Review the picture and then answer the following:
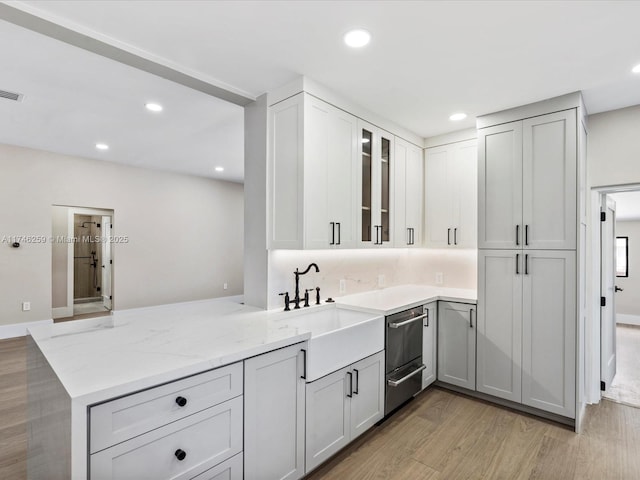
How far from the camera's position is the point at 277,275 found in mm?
2762

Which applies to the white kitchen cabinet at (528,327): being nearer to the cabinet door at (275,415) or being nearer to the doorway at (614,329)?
the doorway at (614,329)

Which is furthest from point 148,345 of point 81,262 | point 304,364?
point 81,262

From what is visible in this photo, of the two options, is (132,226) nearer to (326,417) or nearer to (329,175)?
(329,175)

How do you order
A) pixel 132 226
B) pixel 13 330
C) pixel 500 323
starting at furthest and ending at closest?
pixel 132 226, pixel 13 330, pixel 500 323

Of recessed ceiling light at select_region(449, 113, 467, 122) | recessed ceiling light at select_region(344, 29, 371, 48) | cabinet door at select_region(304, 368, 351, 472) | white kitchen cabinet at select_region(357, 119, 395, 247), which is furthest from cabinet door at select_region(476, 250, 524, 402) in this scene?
recessed ceiling light at select_region(344, 29, 371, 48)

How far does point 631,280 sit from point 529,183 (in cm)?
621

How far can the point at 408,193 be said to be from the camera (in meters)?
3.60

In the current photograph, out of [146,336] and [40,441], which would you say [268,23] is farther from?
[40,441]

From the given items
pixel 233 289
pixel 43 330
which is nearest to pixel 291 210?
pixel 43 330

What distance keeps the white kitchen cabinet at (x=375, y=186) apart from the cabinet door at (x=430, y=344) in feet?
2.66

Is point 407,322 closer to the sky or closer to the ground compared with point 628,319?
closer to the sky

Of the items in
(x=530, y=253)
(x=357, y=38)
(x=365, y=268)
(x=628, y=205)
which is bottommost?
(x=365, y=268)

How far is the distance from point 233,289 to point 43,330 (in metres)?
6.00

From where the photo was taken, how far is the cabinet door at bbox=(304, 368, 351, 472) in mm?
2010
